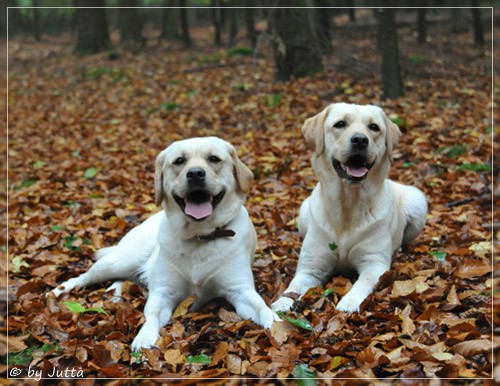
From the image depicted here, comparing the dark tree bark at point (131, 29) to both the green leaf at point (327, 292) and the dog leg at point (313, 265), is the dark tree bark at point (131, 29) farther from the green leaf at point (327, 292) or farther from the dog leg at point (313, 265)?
the green leaf at point (327, 292)

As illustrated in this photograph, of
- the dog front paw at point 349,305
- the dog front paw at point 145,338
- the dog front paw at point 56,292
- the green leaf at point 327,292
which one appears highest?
the dog front paw at point 145,338

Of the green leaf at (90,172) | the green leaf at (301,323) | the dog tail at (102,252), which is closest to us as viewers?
the green leaf at (301,323)

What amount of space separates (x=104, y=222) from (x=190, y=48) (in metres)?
15.0

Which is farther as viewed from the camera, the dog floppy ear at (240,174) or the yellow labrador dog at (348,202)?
the yellow labrador dog at (348,202)

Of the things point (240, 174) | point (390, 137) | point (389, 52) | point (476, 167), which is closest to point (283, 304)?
point (240, 174)

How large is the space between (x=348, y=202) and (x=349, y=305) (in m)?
0.93

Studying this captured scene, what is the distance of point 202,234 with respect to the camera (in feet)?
13.4

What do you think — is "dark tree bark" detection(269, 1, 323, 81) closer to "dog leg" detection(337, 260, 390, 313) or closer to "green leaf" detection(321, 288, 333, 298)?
"dog leg" detection(337, 260, 390, 313)

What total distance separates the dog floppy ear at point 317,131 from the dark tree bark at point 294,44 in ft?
23.7

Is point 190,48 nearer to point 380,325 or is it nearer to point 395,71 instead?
point 395,71

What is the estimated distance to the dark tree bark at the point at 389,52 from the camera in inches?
386

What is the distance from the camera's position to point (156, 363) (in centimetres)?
327

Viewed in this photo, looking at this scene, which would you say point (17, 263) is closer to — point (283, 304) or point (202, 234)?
point (202, 234)

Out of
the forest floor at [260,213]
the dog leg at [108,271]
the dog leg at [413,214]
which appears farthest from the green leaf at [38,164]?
the dog leg at [413,214]
